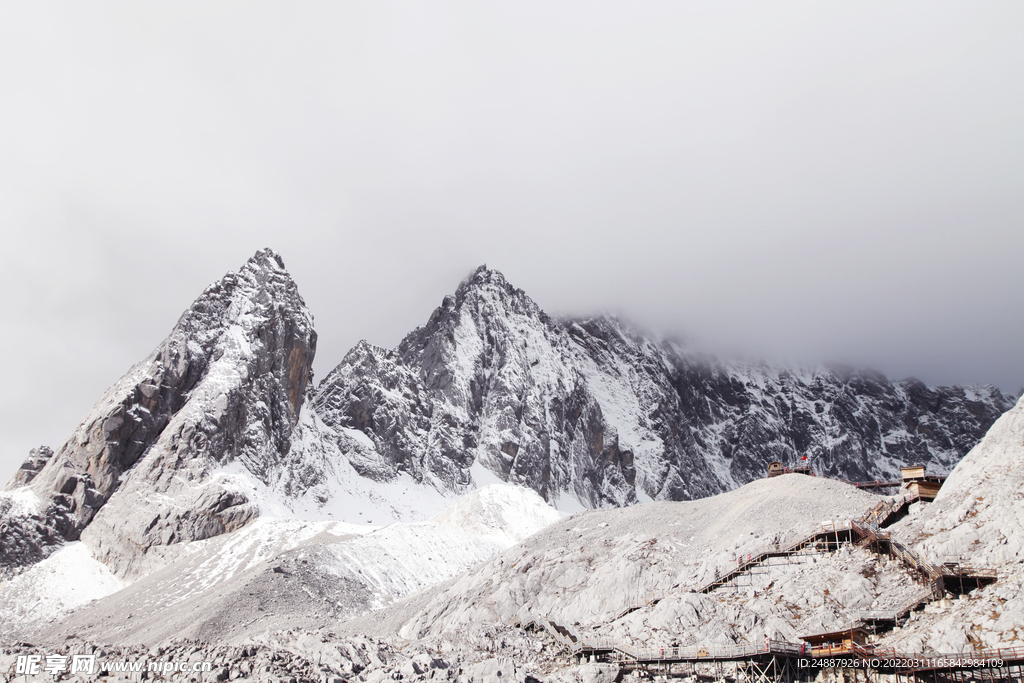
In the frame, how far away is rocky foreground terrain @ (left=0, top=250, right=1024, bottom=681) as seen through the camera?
4397 centimetres

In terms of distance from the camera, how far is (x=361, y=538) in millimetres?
95875

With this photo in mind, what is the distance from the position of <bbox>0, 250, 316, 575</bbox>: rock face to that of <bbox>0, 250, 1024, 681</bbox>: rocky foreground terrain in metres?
0.40

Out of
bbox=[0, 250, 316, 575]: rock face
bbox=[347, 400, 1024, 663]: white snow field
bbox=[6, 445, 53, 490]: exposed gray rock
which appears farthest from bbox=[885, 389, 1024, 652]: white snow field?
bbox=[6, 445, 53, 490]: exposed gray rock

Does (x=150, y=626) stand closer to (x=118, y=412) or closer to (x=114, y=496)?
(x=114, y=496)

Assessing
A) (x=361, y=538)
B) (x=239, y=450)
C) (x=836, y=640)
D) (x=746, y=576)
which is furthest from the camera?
(x=239, y=450)

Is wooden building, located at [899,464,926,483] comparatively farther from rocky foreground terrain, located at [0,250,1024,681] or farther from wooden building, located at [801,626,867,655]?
wooden building, located at [801,626,867,655]

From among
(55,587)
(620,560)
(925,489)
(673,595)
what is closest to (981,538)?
(925,489)

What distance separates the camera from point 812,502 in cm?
6028

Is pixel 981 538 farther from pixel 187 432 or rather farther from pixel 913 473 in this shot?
pixel 187 432

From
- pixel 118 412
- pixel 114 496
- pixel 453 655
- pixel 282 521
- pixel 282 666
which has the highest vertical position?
pixel 118 412

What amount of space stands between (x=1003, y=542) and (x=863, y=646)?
35.5 ft

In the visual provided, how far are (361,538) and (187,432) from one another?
1979 inches

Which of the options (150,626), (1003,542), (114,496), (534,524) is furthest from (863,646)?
(114,496)

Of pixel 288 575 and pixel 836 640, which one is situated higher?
pixel 288 575
